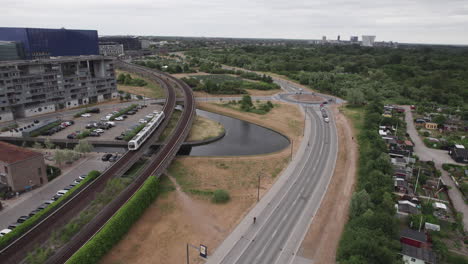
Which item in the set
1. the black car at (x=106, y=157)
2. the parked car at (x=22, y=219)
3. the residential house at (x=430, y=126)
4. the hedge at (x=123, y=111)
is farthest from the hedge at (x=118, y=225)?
the residential house at (x=430, y=126)

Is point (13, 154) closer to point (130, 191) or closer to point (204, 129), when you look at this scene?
point (130, 191)

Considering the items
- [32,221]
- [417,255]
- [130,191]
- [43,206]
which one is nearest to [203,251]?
[130,191]

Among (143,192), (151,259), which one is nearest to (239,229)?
(151,259)

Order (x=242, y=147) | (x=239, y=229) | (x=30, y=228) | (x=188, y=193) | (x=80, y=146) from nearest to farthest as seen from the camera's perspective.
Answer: (x=30, y=228)
(x=239, y=229)
(x=188, y=193)
(x=80, y=146)
(x=242, y=147)

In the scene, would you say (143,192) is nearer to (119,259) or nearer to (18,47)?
(119,259)

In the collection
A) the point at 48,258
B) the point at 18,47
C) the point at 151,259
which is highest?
the point at 18,47

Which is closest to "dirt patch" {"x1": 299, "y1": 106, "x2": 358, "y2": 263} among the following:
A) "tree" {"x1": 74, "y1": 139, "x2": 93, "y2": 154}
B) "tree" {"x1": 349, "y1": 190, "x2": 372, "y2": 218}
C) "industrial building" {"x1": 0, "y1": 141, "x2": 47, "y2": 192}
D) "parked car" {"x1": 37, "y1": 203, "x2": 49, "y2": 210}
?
"tree" {"x1": 349, "y1": 190, "x2": 372, "y2": 218}

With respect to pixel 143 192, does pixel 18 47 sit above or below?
above
